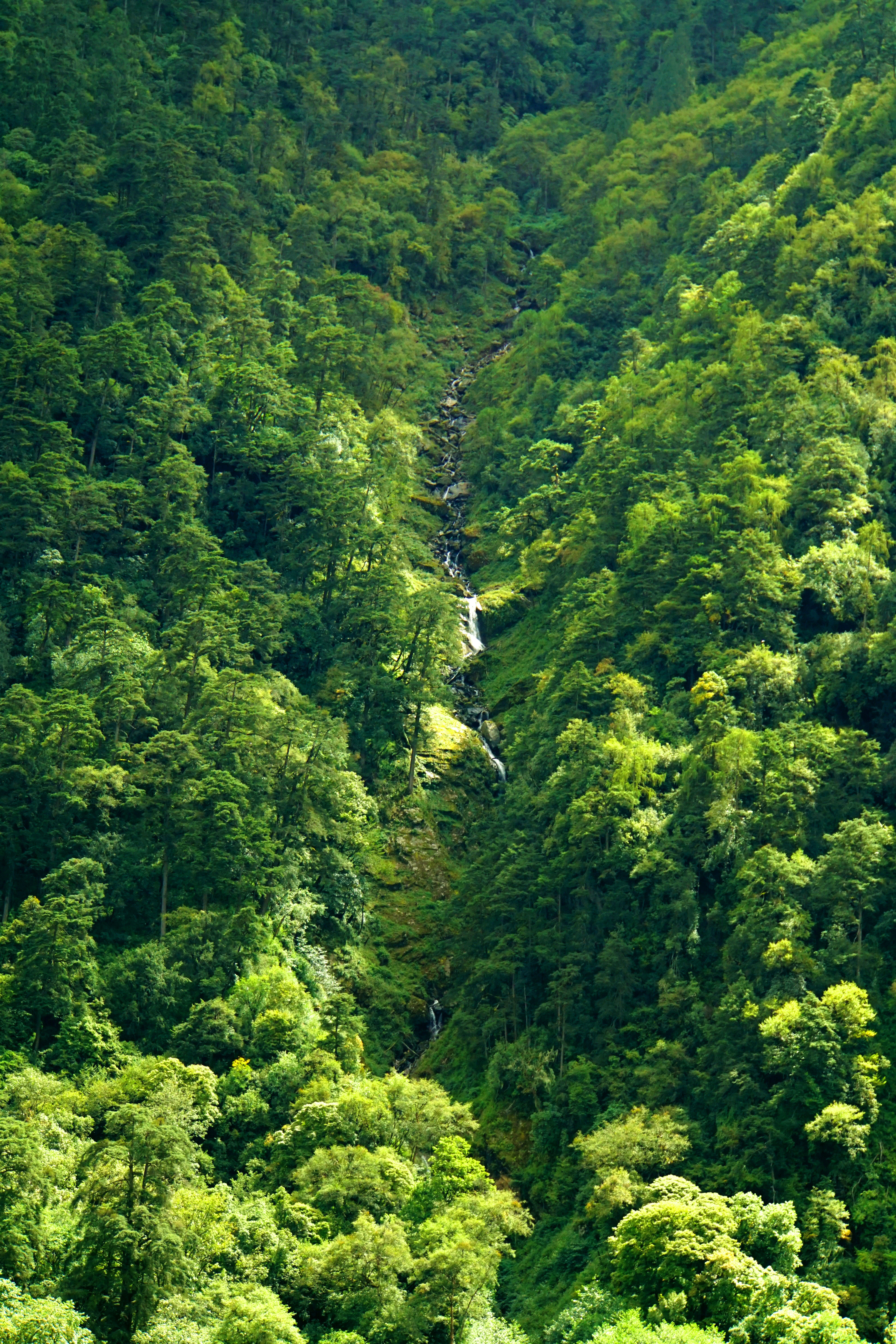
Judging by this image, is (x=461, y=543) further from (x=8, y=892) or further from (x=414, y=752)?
(x=8, y=892)

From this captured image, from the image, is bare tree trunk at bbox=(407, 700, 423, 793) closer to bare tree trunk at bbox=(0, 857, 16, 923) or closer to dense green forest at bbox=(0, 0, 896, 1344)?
dense green forest at bbox=(0, 0, 896, 1344)

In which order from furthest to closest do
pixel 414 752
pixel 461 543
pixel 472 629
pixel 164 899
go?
1. pixel 461 543
2. pixel 472 629
3. pixel 414 752
4. pixel 164 899

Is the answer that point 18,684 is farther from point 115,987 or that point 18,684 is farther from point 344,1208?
point 344,1208

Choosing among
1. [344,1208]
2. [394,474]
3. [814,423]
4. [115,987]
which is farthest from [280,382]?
[344,1208]

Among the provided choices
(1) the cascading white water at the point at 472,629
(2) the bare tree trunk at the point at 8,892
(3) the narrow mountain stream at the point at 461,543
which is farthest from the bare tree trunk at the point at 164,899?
(1) the cascading white water at the point at 472,629

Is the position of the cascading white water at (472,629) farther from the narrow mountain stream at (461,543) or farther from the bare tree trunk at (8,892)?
the bare tree trunk at (8,892)

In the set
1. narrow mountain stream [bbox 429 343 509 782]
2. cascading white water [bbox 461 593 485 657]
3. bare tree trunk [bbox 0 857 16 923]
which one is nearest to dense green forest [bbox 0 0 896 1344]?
narrow mountain stream [bbox 429 343 509 782]

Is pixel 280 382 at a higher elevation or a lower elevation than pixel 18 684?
higher

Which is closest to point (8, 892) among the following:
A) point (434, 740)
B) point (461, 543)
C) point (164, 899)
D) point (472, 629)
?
point (164, 899)
